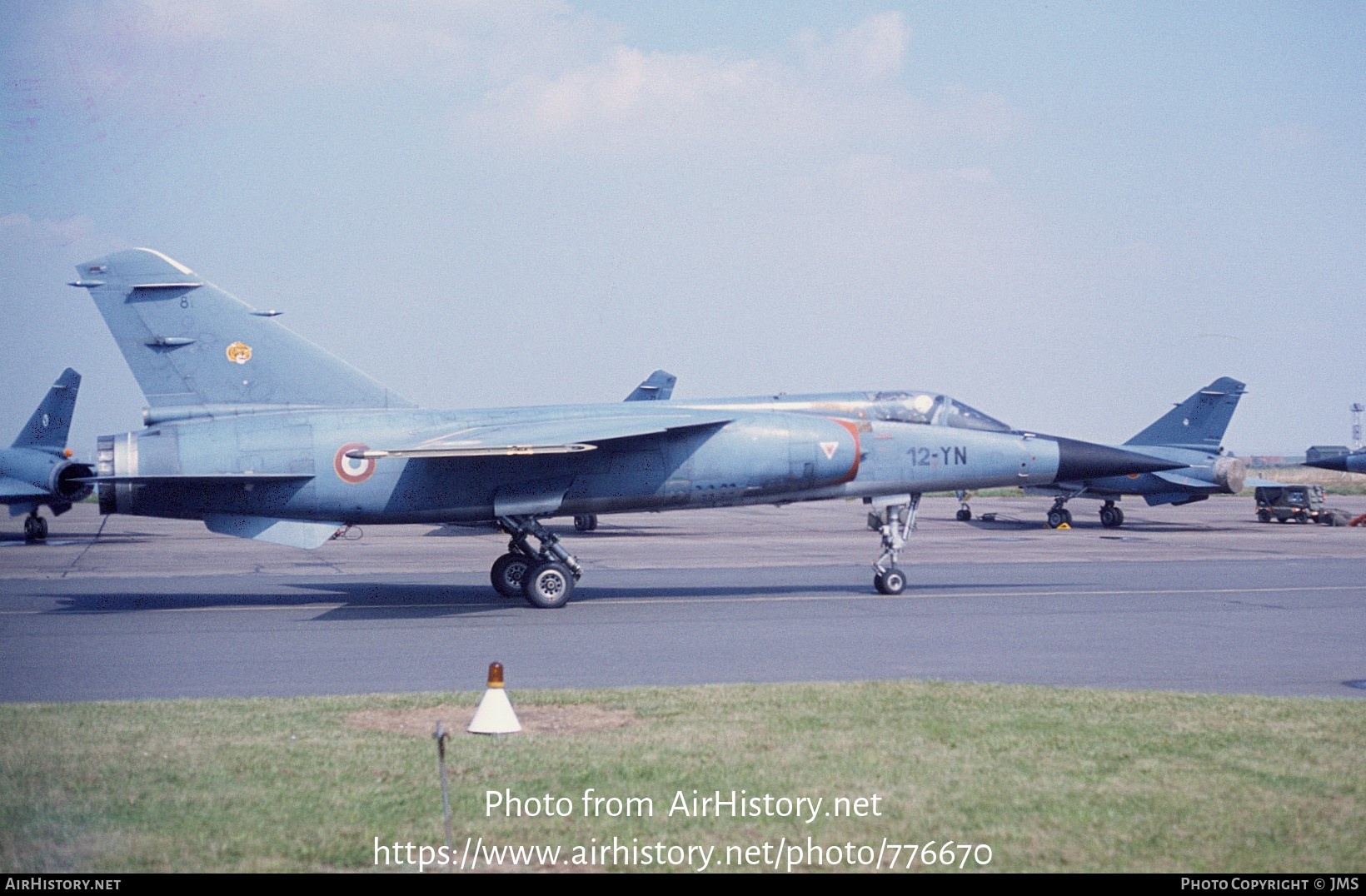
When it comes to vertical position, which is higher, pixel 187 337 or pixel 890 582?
pixel 187 337

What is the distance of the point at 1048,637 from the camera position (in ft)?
42.7

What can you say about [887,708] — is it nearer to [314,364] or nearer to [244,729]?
[244,729]

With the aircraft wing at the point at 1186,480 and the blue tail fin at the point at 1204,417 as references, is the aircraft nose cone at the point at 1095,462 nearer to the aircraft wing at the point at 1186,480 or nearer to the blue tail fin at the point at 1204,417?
the aircraft wing at the point at 1186,480

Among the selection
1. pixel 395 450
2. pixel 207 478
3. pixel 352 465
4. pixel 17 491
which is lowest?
pixel 17 491

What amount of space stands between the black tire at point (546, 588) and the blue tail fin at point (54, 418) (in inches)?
922

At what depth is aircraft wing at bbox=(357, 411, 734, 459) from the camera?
49.5 feet

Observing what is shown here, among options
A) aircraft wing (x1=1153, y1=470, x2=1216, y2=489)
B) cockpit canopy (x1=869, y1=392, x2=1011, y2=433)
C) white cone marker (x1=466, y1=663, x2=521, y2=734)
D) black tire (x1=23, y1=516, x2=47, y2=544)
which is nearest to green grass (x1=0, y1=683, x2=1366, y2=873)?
white cone marker (x1=466, y1=663, x2=521, y2=734)

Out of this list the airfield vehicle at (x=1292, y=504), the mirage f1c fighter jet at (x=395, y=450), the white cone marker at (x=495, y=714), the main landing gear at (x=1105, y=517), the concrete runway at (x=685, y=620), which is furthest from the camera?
the airfield vehicle at (x=1292, y=504)

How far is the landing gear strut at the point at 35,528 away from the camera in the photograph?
31359 mm

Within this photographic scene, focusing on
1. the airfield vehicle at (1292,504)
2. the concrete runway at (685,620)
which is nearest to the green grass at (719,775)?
the concrete runway at (685,620)

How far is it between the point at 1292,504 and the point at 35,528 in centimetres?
3862

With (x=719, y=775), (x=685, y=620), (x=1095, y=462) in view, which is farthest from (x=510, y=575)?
(x=719, y=775)

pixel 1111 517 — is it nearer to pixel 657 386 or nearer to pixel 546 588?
pixel 657 386

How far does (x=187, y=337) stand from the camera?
1597 cm
